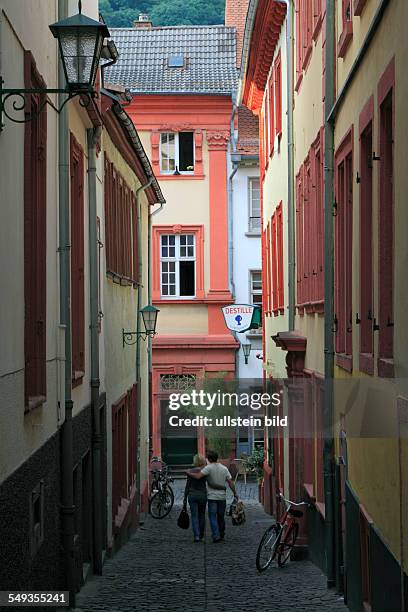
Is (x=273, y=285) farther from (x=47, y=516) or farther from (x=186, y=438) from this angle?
(x=47, y=516)

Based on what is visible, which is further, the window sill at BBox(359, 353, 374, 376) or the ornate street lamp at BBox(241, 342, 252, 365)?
the ornate street lamp at BBox(241, 342, 252, 365)

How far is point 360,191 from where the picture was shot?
39.4 feet

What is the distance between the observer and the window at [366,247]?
11.6 meters

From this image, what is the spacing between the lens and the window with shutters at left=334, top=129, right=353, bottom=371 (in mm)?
13516

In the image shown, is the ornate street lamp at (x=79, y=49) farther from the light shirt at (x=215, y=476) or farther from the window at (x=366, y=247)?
the light shirt at (x=215, y=476)

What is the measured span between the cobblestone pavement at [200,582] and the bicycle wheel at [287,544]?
150 mm

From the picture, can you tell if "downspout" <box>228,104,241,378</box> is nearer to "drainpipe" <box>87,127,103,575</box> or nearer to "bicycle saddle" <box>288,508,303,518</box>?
"bicycle saddle" <box>288,508,303,518</box>

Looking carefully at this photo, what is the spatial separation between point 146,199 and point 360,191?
19.9 metres

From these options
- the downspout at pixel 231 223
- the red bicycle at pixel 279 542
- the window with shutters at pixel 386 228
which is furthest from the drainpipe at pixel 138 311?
the window with shutters at pixel 386 228

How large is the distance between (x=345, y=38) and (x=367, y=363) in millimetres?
3511

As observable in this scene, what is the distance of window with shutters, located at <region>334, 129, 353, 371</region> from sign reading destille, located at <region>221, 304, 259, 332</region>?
19.9m

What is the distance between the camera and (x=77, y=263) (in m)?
15.6

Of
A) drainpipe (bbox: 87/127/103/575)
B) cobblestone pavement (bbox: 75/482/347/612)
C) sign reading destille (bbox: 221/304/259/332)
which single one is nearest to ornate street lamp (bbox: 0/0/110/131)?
cobblestone pavement (bbox: 75/482/347/612)

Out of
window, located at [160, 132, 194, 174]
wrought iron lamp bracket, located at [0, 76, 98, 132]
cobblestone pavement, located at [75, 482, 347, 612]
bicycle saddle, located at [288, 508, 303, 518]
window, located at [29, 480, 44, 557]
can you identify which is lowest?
cobblestone pavement, located at [75, 482, 347, 612]
